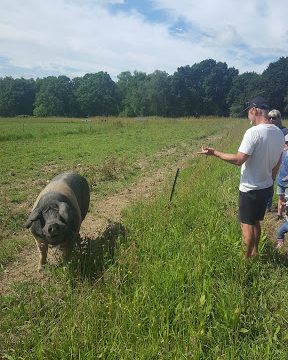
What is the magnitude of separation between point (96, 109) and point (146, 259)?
83396mm

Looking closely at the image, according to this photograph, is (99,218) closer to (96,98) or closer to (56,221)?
(56,221)

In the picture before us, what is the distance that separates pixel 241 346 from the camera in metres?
3.26

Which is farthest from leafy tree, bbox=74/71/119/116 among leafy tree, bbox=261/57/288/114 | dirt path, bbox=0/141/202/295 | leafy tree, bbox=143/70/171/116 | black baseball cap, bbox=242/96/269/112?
black baseball cap, bbox=242/96/269/112

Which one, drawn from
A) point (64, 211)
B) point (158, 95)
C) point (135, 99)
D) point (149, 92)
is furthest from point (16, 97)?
point (64, 211)

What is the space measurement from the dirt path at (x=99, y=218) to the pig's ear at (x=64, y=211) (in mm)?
876

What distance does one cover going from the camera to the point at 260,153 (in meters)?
4.41

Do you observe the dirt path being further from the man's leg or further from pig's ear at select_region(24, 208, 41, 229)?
the man's leg

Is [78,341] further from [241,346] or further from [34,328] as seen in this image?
[241,346]

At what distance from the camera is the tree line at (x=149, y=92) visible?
75.6 meters

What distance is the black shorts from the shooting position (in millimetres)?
4531

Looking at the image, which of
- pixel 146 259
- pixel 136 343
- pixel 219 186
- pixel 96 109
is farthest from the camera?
pixel 96 109

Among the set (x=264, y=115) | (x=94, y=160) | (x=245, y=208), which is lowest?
(x=94, y=160)

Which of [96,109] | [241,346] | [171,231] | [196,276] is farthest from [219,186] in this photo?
[96,109]

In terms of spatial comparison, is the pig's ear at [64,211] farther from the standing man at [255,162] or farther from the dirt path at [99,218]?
the standing man at [255,162]
